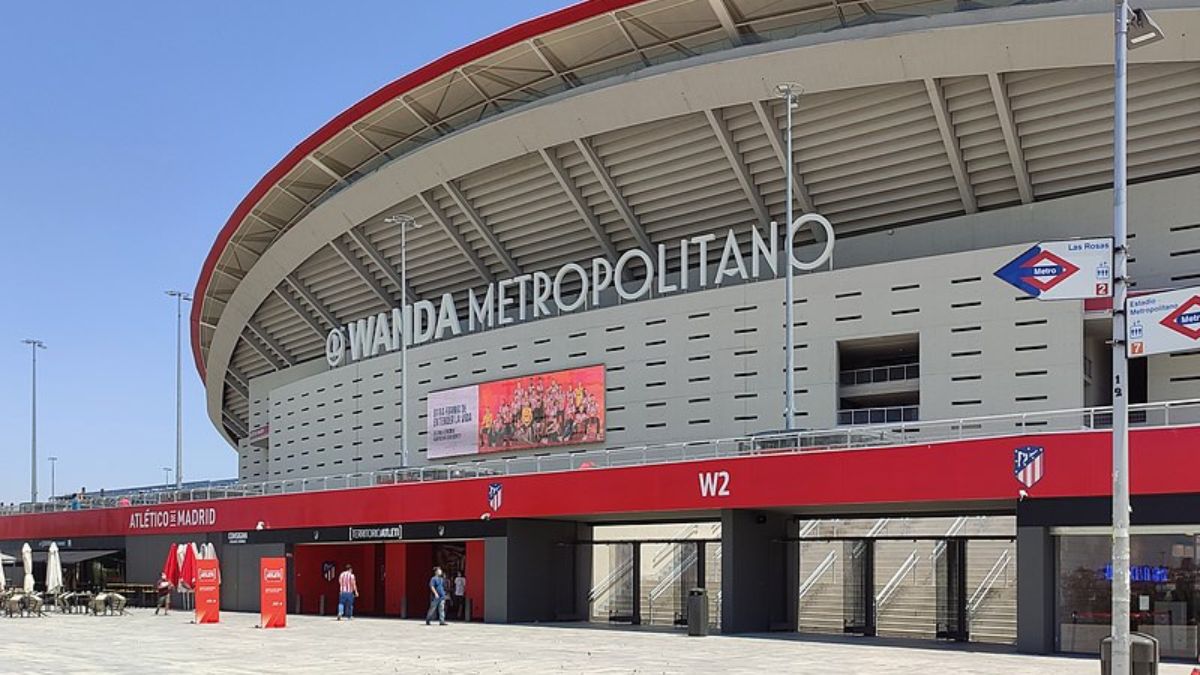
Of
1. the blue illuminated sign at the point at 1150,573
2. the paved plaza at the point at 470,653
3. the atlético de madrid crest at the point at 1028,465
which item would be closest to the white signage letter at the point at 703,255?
the paved plaza at the point at 470,653

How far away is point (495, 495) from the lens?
3412cm

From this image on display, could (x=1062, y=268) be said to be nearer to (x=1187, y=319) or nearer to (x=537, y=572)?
(x=1187, y=319)

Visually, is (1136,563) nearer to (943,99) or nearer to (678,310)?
(943,99)

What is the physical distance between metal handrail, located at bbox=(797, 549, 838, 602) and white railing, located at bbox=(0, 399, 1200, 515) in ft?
9.71

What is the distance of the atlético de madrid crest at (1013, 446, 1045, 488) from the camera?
2361 centimetres

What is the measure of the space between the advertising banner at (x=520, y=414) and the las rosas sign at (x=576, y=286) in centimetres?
232

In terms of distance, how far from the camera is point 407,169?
45.9 metres

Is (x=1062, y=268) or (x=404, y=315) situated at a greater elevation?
(x=404, y=315)

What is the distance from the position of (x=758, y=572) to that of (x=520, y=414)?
56.6 ft

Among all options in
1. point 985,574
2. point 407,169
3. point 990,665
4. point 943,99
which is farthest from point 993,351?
point 407,169

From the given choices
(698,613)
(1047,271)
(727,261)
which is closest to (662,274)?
(727,261)

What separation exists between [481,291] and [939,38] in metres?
21.9

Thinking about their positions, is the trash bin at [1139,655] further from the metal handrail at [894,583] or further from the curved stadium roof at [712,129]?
the curved stadium roof at [712,129]

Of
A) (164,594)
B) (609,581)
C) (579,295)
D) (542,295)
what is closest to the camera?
(609,581)
